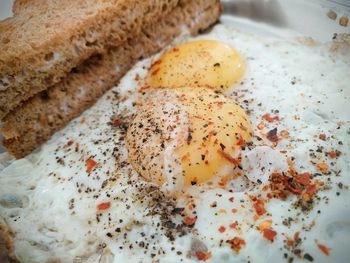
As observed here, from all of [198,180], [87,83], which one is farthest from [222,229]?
[87,83]

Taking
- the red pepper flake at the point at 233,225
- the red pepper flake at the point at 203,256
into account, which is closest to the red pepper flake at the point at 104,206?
the red pepper flake at the point at 203,256

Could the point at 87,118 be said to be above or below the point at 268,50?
below

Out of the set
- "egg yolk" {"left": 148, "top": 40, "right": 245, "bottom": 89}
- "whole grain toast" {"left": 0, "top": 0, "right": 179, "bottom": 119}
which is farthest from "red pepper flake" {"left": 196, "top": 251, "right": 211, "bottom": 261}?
"whole grain toast" {"left": 0, "top": 0, "right": 179, "bottom": 119}

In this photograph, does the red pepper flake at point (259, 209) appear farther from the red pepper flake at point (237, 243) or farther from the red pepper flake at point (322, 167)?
the red pepper flake at point (322, 167)

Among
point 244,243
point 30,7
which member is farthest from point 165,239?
point 30,7

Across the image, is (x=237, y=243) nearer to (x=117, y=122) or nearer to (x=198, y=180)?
(x=198, y=180)

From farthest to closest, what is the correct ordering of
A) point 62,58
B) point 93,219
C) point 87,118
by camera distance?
point 87,118
point 62,58
point 93,219

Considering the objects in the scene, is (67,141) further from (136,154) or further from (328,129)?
(328,129)
